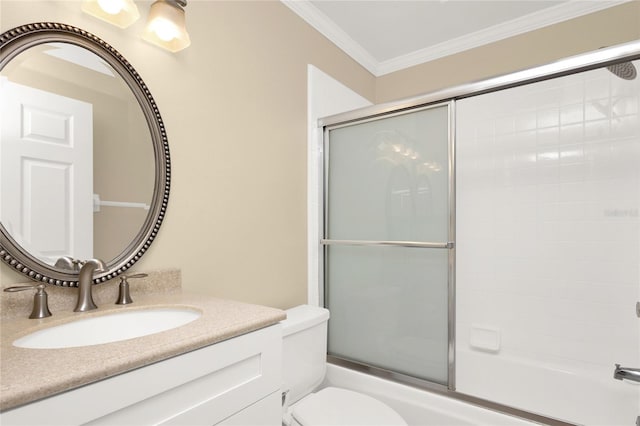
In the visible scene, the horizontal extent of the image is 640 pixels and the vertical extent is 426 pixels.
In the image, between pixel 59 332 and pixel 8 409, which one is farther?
pixel 59 332

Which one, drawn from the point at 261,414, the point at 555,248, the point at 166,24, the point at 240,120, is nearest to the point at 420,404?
the point at 261,414

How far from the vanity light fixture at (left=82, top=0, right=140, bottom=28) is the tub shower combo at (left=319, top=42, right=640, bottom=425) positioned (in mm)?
1148

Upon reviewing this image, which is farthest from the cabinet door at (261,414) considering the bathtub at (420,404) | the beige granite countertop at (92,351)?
the bathtub at (420,404)

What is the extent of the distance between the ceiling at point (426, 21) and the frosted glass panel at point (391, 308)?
147 centimetres

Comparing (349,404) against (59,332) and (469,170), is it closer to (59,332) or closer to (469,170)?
(59,332)

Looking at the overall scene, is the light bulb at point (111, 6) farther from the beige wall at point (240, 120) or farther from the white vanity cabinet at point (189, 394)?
the white vanity cabinet at point (189, 394)

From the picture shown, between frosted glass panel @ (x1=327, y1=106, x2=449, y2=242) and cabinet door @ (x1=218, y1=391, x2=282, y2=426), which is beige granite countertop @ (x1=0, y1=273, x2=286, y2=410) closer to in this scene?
cabinet door @ (x1=218, y1=391, x2=282, y2=426)

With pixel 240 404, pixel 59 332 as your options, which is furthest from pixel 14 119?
pixel 240 404

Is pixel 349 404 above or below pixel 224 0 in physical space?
below

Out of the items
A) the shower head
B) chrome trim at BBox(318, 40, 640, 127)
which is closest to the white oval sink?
chrome trim at BBox(318, 40, 640, 127)

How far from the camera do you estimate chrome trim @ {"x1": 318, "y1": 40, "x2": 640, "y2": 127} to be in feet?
4.11

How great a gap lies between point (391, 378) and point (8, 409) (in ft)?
5.42

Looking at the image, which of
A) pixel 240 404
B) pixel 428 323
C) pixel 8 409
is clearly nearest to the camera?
pixel 8 409

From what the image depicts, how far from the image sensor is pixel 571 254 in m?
1.90
